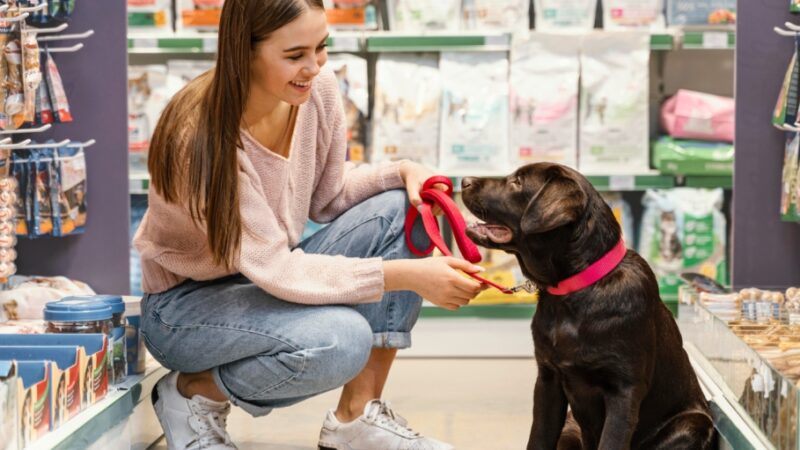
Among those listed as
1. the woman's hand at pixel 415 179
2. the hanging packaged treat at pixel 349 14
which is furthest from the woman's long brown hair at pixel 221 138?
the hanging packaged treat at pixel 349 14

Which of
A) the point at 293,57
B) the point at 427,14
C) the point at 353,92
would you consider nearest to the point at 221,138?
the point at 293,57

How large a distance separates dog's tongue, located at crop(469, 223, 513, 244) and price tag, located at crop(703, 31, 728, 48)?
218cm

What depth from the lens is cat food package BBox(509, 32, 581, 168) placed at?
4.17 m

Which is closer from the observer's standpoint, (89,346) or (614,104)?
(89,346)

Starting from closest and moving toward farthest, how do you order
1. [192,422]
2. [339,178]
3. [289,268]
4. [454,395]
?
[289,268]
[192,422]
[339,178]
[454,395]

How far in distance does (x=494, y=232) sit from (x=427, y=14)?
2207 millimetres

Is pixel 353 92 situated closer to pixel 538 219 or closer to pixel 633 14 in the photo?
pixel 633 14

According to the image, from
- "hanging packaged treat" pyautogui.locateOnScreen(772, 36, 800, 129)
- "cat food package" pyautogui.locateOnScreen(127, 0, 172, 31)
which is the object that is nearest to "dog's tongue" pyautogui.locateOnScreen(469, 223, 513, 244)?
"hanging packaged treat" pyautogui.locateOnScreen(772, 36, 800, 129)

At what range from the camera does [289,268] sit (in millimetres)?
2314

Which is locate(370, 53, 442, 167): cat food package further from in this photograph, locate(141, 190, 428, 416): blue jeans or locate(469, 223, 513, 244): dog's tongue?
locate(469, 223, 513, 244): dog's tongue

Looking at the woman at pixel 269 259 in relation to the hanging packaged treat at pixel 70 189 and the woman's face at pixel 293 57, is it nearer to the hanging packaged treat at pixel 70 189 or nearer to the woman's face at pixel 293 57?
the woman's face at pixel 293 57

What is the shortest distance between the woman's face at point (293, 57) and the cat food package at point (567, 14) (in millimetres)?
2083

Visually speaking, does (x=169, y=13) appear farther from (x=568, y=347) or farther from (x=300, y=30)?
(x=568, y=347)

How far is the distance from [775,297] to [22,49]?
1.95m
